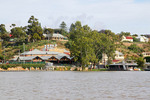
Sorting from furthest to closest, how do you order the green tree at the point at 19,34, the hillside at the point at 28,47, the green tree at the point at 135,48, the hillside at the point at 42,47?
the green tree at the point at 19,34 → the green tree at the point at 135,48 → the hillside at the point at 42,47 → the hillside at the point at 28,47

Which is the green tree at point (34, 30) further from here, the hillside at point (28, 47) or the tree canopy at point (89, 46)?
the tree canopy at point (89, 46)

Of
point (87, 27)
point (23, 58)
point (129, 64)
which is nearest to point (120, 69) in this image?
point (129, 64)

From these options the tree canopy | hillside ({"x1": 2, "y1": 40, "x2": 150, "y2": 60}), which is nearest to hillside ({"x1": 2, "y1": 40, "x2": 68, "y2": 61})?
hillside ({"x1": 2, "y1": 40, "x2": 150, "y2": 60})

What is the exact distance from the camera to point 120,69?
130750 mm

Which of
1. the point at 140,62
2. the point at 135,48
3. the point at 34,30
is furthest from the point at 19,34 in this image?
the point at 140,62

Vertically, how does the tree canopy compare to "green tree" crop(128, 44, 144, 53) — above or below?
below

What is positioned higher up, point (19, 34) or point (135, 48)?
point (19, 34)

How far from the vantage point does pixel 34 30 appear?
7244 inches

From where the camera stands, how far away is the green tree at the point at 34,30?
179 meters

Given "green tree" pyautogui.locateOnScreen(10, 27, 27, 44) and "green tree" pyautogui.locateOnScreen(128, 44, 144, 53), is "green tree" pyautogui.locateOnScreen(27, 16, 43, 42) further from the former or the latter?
"green tree" pyautogui.locateOnScreen(128, 44, 144, 53)

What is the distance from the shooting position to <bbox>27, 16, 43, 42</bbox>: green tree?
179 m

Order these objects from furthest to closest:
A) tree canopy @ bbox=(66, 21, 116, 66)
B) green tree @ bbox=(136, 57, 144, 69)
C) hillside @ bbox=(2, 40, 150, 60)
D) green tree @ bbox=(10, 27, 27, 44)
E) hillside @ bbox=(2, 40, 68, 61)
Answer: green tree @ bbox=(10, 27, 27, 44)
hillside @ bbox=(2, 40, 150, 60)
hillside @ bbox=(2, 40, 68, 61)
green tree @ bbox=(136, 57, 144, 69)
tree canopy @ bbox=(66, 21, 116, 66)

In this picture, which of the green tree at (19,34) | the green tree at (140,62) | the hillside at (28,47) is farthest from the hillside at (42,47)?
the green tree at (140,62)

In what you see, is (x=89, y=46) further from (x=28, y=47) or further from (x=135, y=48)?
(x=135, y=48)
